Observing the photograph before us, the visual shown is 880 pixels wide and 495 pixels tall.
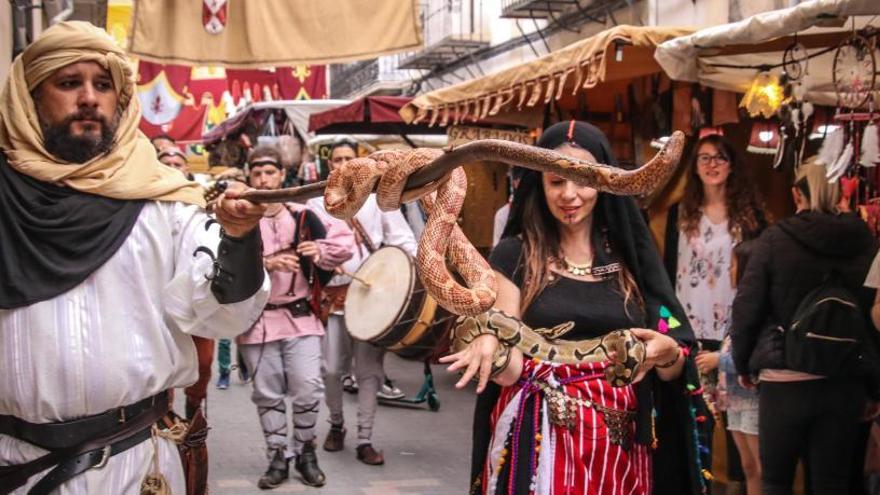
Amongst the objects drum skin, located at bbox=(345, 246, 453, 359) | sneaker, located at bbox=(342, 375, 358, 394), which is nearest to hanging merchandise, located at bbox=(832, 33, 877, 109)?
drum skin, located at bbox=(345, 246, 453, 359)

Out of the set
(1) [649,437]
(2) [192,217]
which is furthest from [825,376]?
(2) [192,217]

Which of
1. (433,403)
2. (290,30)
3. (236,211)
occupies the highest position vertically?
(290,30)

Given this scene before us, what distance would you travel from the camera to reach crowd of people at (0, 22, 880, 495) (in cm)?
363

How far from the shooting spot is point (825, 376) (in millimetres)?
5582

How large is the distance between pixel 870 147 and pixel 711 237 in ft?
4.00

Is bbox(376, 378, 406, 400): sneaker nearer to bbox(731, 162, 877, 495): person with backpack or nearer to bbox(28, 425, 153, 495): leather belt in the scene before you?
bbox(731, 162, 877, 495): person with backpack

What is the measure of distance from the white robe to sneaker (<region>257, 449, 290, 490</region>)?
3980 millimetres

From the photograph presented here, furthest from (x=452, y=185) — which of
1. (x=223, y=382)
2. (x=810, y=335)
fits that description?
(x=223, y=382)

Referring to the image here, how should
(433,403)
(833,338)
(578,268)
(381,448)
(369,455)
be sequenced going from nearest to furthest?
(578,268), (833,338), (369,455), (381,448), (433,403)

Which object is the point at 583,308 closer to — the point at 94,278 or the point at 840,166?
the point at 94,278

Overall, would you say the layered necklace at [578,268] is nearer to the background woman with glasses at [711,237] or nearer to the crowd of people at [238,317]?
the crowd of people at [238,317]

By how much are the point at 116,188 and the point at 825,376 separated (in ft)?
12.1

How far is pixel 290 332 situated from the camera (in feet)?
25.3

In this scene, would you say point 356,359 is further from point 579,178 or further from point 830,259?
point 579,178
